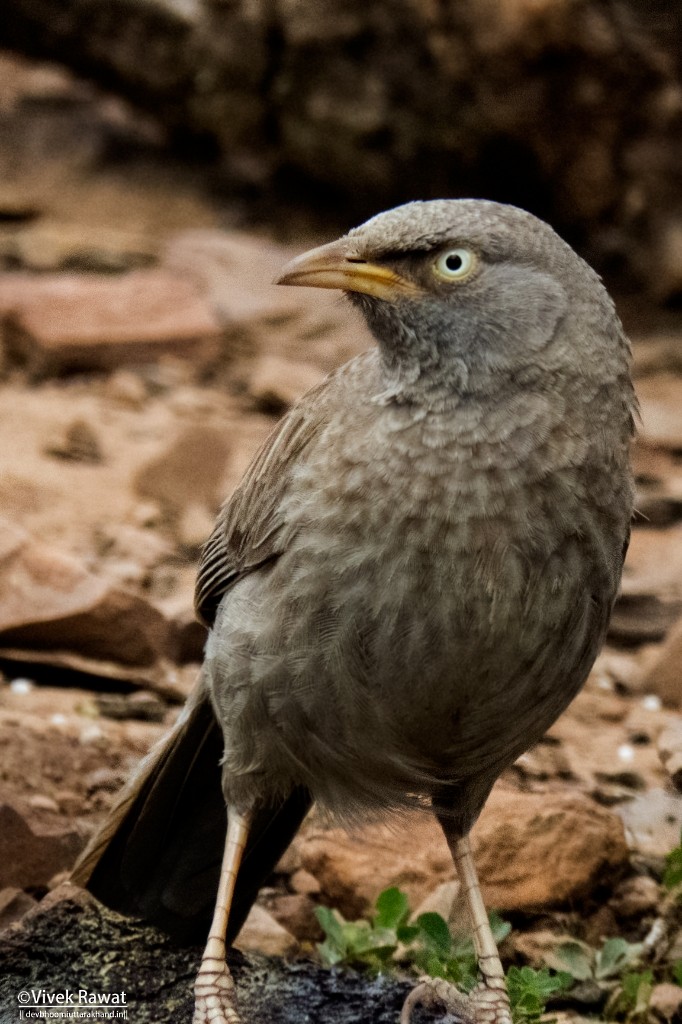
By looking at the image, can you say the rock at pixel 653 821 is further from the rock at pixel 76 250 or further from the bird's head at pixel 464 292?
the rock at pixel 76 250

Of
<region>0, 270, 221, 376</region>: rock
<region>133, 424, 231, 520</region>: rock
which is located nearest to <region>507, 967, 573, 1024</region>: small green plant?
<region>133, 424, 231, 520</region>: rock

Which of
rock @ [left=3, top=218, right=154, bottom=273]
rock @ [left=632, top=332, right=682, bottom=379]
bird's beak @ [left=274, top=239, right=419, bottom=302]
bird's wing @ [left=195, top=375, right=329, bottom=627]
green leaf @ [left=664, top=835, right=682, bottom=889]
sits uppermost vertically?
rock @ [left=632, top=332, right=682, bottom=379]

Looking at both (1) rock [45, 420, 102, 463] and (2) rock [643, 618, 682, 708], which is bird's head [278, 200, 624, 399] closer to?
(2) rock [643, 618, 682, 708]

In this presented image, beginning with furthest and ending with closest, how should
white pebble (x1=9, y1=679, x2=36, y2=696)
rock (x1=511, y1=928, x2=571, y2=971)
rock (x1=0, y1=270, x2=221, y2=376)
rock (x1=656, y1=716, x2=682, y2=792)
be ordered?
1. rock (x1=0, y1=270, x2=221, y2=376)
2. white pebble (x1=9, y1=679, x2=36, y2=696)
3. rock (x1=656, y1=716, x2=682, y2=792)
4. rock (x1=511, y1=928, x2=571, y2=971)

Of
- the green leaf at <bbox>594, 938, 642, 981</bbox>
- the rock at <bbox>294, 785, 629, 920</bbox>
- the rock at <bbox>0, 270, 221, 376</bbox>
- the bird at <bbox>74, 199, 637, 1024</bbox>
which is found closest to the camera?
the bird at <bbox>74, 199, 637, 1024</bbox>

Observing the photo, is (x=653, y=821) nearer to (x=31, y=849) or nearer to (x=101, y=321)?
(x=31, y=849)

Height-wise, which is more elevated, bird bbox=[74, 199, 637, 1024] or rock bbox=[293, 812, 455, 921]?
bird bbox=[74, 199, 637, 1024]
